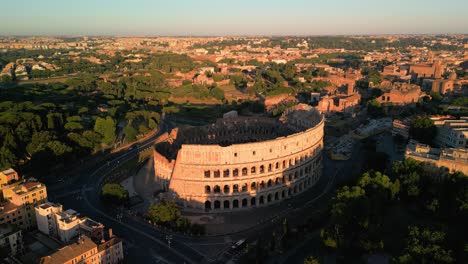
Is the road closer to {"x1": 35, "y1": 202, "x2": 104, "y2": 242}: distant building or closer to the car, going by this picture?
the car

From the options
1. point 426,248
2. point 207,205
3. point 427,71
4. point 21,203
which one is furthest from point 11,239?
point 427,71

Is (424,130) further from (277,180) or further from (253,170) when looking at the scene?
(253,170)

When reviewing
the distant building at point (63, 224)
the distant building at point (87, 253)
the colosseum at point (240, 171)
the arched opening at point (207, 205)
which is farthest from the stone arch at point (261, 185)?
the distant building at point (63, 224)

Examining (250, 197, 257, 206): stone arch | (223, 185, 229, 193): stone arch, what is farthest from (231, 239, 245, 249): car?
(250, 197, 257, 206): stone arch

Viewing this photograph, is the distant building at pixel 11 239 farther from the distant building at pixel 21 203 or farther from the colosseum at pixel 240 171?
the colosseum at pixel 240 171

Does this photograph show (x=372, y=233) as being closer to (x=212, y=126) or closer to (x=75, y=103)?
(x=212, y=126)

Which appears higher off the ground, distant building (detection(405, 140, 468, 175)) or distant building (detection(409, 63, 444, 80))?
distant building (detection(409, 63, 444, 80))

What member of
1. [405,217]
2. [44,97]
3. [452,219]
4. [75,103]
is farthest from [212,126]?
[44,97]

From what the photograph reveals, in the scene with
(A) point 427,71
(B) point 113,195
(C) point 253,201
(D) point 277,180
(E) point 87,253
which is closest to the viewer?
(E) point 87,253
